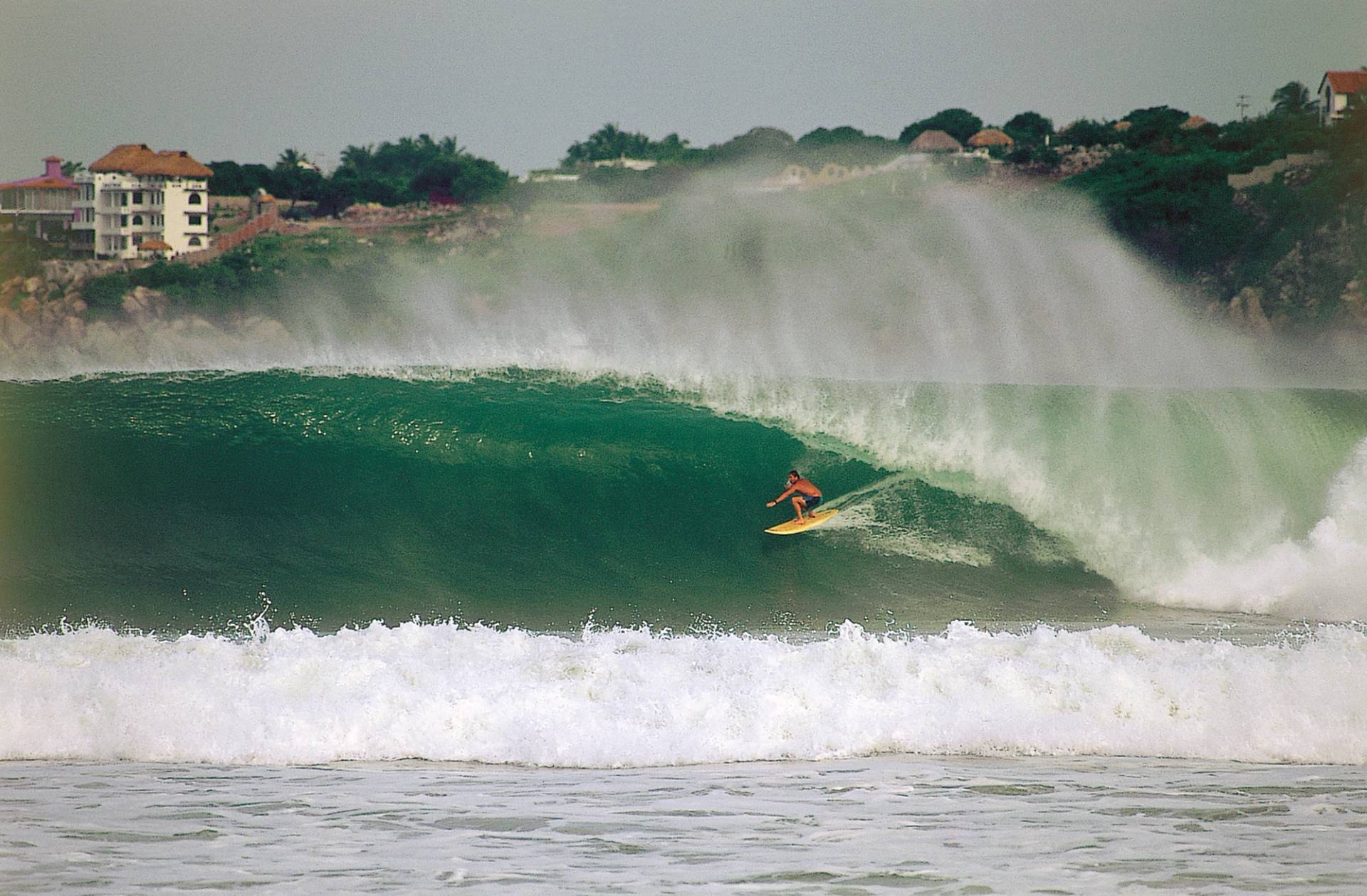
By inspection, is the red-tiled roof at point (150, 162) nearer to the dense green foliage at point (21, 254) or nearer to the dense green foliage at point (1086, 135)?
the dense green foliage at point (21, 254)

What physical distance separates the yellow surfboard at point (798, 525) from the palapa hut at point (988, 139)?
50.2 metres

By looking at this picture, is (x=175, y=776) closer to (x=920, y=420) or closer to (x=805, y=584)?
(x=805, y=584)

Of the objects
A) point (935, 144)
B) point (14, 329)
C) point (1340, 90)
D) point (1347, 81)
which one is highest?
point (1347, 81)

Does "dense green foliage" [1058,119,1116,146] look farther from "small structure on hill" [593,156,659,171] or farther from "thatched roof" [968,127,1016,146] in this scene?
"small structure on hill" [593,156,659,171]

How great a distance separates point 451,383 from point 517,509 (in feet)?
9.12

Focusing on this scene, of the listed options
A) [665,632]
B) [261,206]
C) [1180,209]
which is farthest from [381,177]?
[665,632]

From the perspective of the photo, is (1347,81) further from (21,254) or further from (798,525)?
(21,254)

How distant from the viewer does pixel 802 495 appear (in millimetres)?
11031

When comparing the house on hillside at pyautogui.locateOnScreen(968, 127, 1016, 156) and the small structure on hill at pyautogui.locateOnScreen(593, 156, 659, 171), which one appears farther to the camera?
the house on hillside at pyautogui.locateOnScreen(968, 127, 1016, 156)

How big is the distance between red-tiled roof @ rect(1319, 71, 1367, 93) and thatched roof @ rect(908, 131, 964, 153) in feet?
48.6

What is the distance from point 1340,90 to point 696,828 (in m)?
53.6

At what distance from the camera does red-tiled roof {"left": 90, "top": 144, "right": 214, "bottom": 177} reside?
50.3 metres

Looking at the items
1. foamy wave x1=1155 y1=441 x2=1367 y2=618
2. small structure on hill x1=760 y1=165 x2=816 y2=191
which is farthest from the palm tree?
foamy wave x1=1155 y1=441 x2=1367 y2=618

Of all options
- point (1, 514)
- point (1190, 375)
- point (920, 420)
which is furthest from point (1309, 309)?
point (1, 514)
